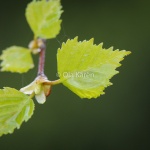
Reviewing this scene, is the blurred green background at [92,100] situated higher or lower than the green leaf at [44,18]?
higher

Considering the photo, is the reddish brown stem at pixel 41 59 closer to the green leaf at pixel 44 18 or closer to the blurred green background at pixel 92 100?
the green leaf at pixel 44 18

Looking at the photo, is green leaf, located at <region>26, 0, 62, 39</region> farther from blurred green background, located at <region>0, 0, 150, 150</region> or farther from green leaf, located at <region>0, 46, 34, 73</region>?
blurred green background, located at <region>0, 0, 150, 150</region>

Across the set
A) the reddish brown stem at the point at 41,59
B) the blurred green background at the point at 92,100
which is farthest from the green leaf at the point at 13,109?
the blurred green background at the point at 92,100

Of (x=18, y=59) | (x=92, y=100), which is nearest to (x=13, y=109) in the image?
(x=18, y=59)

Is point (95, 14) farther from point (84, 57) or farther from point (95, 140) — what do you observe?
point (84, 57)

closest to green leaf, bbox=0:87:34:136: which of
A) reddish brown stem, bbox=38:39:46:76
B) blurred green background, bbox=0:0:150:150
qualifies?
reddish brown stem, bbox=38:39:46:76

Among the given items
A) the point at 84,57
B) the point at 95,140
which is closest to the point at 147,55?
the point at 95,140

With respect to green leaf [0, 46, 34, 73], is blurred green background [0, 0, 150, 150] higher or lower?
higher

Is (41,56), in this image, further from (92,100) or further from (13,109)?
(92,100)
